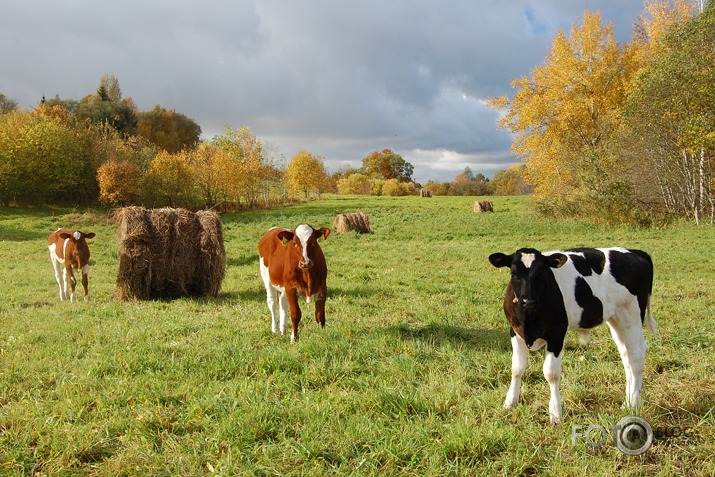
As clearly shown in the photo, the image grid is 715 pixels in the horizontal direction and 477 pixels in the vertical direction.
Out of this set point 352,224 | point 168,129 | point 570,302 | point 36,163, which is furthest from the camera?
point 168,129

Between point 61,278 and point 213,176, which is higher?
point 213,176

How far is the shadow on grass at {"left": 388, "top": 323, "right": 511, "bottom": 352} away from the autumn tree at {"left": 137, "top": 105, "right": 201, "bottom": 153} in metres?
64.3

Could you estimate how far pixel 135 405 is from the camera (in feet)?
13.7

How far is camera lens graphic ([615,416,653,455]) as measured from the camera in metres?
3.29

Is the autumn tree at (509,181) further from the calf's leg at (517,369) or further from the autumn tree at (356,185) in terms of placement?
the calf's leg at (517,369)

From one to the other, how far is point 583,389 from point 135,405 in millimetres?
3938

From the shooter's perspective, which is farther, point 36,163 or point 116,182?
point 116,182

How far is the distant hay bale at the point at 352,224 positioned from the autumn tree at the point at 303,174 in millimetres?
33223

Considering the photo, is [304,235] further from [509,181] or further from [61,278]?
[509,181]

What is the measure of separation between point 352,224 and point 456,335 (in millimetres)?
16295

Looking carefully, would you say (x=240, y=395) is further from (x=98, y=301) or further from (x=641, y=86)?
(x=641, y=86)

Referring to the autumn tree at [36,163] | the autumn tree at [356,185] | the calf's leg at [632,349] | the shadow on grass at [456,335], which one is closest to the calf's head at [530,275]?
the calf's leg at [632,349]

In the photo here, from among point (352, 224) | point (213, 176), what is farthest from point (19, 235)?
point (213, 176)

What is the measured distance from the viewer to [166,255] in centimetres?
976
